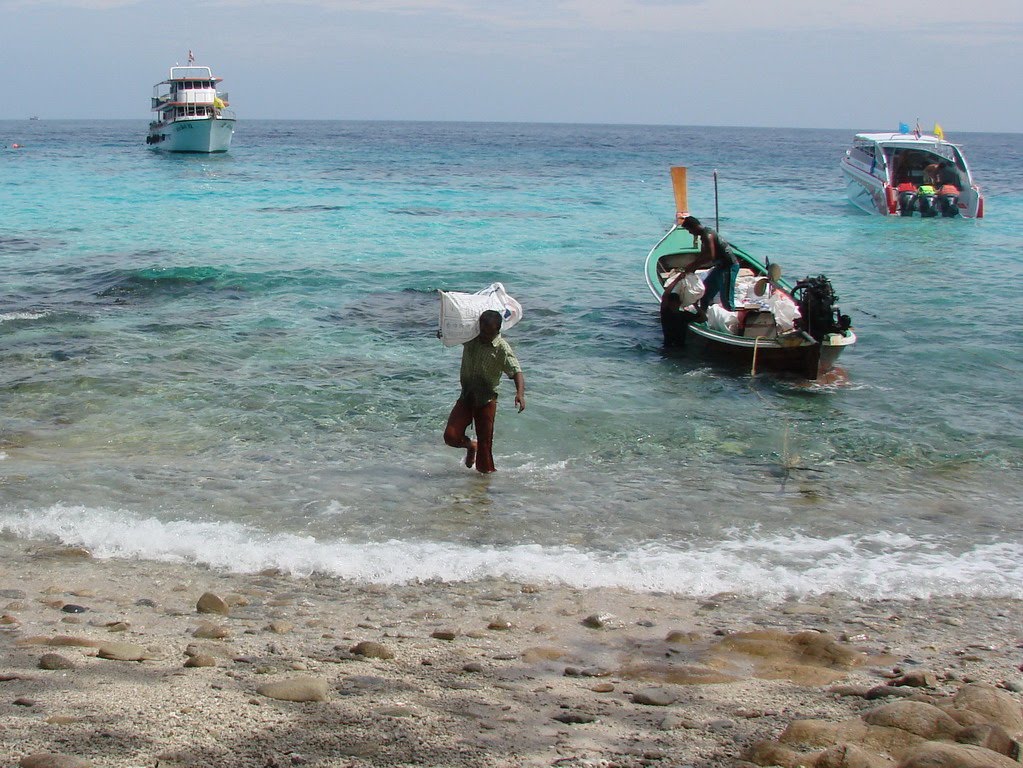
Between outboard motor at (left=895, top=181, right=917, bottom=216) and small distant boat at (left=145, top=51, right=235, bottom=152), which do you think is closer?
outboard motor at (left=895, top=181, right=917, bottom=216)

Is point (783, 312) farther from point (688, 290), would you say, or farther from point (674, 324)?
point (674, 324)

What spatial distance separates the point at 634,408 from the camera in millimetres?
11758

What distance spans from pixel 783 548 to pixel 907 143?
31.2 meters

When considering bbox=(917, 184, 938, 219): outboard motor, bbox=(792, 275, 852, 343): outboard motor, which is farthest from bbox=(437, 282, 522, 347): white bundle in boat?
bbox=(917, 184, 938, 219): outboard motor

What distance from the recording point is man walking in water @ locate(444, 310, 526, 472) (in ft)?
28.1

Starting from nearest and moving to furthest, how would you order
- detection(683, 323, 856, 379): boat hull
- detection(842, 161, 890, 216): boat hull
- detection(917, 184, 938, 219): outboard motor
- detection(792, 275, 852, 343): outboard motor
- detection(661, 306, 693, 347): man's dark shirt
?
1. detection(792, 275, 852, 343): outboard motor
2. detection(683, 323, 856, 379): boat hull
3. detection(661, 306, 693, 347): man's dark shirt
4. detection(917, 184, 938, 219): outboard motor
5. detection(842, 161, 890, 216): boat hull

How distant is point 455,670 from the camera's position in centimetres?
515

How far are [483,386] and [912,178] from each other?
31.7m

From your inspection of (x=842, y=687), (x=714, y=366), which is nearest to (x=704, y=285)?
(x=714, y=366)

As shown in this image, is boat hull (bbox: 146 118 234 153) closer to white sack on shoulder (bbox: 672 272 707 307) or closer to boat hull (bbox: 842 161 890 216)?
boat hull (bbox: 842 161 890 216)

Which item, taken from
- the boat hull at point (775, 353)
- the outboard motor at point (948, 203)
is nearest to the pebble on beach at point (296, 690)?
the boat hull at point (775, 353)

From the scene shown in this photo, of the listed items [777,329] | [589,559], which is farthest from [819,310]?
[589,559]

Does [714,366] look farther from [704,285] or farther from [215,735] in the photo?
[215,735]

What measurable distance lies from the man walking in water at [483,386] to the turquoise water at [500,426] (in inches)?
14.1
